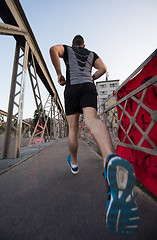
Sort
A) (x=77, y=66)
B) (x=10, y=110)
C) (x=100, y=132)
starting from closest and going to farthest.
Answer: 1. (x=100, y=132)
2. (x=77, y=66)
3. (x=10, y=110)

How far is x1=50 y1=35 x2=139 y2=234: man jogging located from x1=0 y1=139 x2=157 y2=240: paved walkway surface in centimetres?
16

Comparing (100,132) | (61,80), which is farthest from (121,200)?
(61,80)

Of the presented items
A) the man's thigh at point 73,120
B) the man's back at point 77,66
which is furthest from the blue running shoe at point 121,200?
the man's back at point 77,66

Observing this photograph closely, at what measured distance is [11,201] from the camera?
827mm

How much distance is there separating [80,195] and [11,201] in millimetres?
556

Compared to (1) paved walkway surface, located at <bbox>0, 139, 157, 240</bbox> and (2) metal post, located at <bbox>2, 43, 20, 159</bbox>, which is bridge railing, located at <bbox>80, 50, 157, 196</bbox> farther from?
(2) metal post, located at <bbox>2, 43, 20, 159</bbox>

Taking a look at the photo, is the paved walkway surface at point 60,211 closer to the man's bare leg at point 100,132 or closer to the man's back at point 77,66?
the man's bare leg at point 100,132

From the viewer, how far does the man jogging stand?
488 mm

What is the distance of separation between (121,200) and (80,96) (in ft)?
3.04

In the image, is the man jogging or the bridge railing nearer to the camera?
the man jogging

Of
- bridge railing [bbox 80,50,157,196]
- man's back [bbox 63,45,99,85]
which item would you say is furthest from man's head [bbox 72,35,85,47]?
bridge railing [bbox 80,50,157,196]

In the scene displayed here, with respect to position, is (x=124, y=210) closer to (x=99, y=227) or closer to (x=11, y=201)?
(x=99, y=227)

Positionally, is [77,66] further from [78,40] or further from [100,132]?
[100,132]

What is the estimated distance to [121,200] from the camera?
1.65 feet
